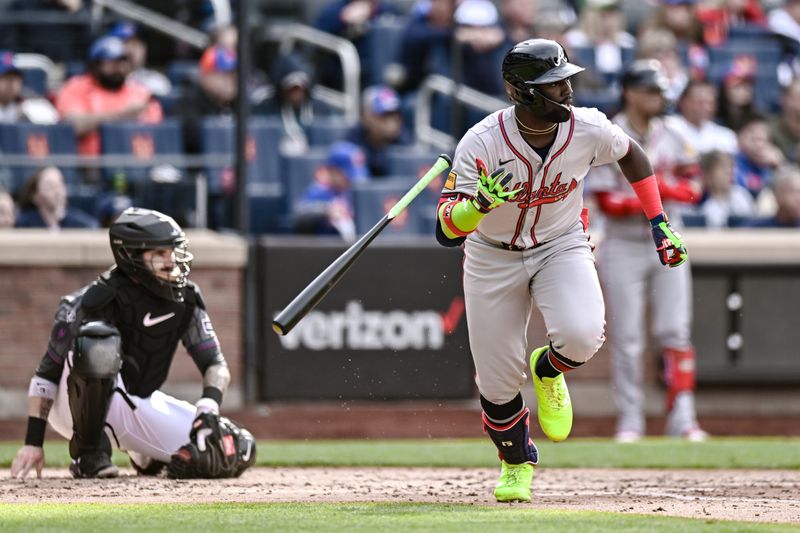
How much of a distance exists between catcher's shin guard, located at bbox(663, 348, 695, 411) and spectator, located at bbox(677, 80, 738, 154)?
2.71 m

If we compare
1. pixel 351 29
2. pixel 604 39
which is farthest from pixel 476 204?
pixel 604 39

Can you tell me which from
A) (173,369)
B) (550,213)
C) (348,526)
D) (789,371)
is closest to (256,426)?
(173,369)

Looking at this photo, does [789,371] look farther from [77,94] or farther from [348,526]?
[348,526]

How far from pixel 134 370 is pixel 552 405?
2.02 meters

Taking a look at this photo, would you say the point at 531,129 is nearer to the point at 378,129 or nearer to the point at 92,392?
the point at 92,392

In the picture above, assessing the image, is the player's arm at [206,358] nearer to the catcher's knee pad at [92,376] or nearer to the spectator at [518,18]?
the catcher's knee pad at [92,376]

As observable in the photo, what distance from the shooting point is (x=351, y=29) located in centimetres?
1380

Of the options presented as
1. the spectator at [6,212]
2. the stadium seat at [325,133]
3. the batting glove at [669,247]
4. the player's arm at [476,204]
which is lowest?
the batting glove at [669,247]

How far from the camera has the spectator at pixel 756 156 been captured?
13.2 metres

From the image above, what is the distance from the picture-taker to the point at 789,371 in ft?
38.1

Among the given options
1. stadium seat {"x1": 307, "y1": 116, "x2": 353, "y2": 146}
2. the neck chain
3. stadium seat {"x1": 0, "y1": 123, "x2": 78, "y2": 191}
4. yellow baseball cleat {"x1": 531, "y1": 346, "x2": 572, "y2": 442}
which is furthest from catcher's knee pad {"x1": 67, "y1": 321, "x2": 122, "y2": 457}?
stadium seat {"x1": 307, "y1": 116, "x2": 353, "y2": 146}

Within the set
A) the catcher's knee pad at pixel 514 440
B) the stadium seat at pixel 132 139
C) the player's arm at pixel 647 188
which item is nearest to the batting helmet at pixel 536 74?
the player's arm at pixel 647 188

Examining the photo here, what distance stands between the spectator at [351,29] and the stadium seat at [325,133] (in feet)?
3.80

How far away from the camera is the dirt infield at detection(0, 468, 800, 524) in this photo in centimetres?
600
